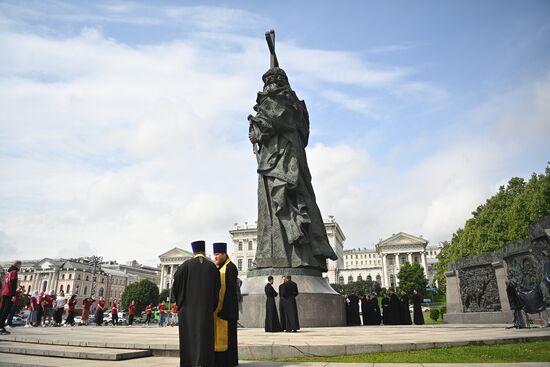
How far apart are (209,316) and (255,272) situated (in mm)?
8867

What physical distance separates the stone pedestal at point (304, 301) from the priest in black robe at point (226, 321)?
22.0 ft

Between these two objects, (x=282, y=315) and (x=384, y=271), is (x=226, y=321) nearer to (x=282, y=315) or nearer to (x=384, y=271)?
(x=282, y=315)

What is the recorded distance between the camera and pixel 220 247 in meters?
5.82

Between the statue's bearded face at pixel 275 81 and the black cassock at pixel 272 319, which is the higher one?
the statue's bearded face at pixel 275 81

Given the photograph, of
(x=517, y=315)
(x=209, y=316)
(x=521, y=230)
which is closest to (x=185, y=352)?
(x=209, y=316)

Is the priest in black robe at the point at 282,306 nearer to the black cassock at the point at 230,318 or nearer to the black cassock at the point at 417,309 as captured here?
the black cassock at the point at 230,318

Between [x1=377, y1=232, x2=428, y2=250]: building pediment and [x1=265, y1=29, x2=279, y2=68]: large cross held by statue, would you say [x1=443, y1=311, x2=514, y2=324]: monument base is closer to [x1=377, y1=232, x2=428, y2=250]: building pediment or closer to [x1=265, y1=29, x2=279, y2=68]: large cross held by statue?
[x1=265, y1=29, x2=279, y2=68]: large cross held by statue

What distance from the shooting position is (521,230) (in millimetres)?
33000

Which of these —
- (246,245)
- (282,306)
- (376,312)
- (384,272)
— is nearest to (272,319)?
(282,306)

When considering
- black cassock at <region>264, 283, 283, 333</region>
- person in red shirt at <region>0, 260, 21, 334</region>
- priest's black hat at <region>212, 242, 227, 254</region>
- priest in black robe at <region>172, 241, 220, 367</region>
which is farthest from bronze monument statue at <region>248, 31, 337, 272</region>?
priest in black robe at <region>172, 241, 220, 367</region>

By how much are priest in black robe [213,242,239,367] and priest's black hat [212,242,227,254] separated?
272 millimetres

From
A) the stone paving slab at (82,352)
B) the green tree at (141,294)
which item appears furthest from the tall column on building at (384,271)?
the stone paving slab at (82,352)

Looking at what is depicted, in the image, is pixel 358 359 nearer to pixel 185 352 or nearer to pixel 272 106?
pixel 185 352

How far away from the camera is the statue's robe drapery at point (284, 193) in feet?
44.9
